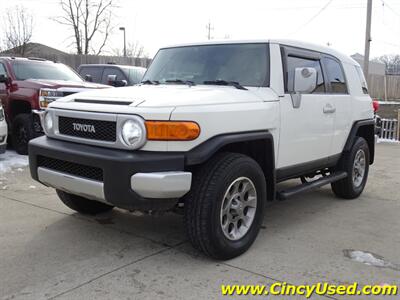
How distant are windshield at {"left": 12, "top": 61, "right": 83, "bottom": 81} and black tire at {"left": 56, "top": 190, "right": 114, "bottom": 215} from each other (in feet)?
15.6

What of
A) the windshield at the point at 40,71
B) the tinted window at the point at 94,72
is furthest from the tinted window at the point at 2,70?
the tinted window at the point at 94,72

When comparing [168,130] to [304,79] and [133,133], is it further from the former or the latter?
[304,79]

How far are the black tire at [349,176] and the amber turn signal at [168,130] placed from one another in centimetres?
299

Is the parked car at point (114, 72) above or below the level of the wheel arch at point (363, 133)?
above

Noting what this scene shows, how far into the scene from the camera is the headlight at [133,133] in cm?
343

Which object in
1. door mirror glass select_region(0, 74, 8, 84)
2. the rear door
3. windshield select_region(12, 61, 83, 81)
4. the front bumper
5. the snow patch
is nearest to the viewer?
the front bumper

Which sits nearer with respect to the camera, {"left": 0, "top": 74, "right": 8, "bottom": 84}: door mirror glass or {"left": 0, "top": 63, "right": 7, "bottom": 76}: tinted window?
{"left": 0, "top": 74, "right": 8, "bottom": 84}: door mirror glass

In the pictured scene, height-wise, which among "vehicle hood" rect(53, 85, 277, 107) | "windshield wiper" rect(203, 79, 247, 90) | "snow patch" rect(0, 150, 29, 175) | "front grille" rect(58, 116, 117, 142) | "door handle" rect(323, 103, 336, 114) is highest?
"windshield wiper" rect(203, 79, 247, 90)

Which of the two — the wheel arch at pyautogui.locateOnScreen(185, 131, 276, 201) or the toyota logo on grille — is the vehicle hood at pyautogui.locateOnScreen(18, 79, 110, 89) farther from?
the wheel arch at pyautogui.locateOnScreen(185, 131, 276, 201)

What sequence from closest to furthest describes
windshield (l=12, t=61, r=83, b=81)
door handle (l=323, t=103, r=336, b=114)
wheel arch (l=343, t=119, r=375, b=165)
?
door handle (l=323, t=103, r=336, b=114) → wheel arch (l=343, t=119, r=375, b=165) → windshield (l=12, t=61, r=83, b=81)

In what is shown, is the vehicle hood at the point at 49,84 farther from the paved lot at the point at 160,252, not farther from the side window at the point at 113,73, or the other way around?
the paved lot at the point at 160,252

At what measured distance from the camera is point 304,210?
18.2ft

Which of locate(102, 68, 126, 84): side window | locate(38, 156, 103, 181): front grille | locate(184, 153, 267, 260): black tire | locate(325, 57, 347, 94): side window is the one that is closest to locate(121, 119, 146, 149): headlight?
locate(38, 156, 103, 181): front grille

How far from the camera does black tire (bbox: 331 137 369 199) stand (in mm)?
5781
